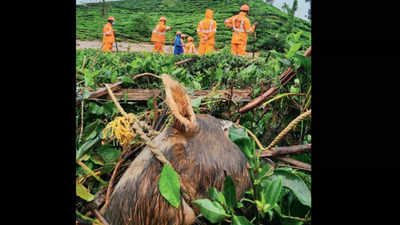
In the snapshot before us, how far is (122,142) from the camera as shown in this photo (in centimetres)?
57

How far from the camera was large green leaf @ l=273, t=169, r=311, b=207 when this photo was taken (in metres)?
0.44

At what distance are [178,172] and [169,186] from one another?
8 cm

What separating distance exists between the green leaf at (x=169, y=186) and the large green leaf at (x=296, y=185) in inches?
8.0

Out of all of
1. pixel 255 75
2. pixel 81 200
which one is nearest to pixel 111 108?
pixel 81 200

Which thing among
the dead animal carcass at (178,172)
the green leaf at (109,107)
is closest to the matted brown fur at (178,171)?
the dead animal carcass at (178,172)

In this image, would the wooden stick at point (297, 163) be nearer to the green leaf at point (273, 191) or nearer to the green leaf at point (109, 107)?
the green leaf at point (273, 191)

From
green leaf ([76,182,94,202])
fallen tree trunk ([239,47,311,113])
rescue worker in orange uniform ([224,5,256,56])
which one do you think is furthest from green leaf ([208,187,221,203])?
rescue worker in orange uniform ([224,5,256,56])

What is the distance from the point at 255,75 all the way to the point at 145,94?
2.21 ft

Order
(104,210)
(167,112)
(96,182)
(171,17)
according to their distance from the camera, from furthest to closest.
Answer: (171,17) → (167,112) → (96,182) → (104,210)

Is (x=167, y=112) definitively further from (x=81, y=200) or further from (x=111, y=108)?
(x=81, y=200)

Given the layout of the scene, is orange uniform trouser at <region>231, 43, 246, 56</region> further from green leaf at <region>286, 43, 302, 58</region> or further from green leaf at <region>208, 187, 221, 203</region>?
green leaf at <region>208, 187, 221, 203</region>

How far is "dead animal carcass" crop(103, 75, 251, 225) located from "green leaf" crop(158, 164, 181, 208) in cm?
4

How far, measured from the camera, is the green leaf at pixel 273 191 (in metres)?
0.44

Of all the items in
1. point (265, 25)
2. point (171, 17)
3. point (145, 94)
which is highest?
point (171, 17)
